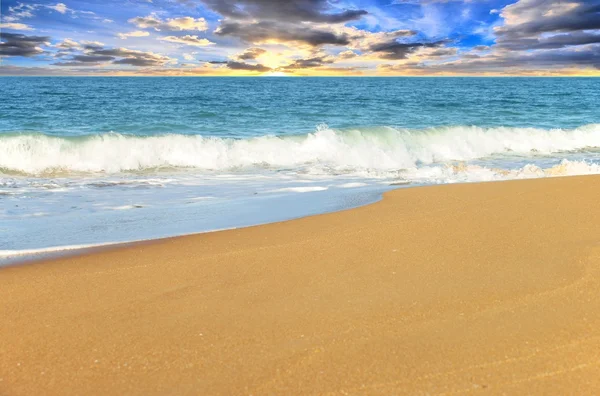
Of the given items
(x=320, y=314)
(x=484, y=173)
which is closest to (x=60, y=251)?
(x=320, y=314)

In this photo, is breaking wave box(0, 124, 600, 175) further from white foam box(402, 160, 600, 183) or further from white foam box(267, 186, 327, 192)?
white foam box(267, 186, 327, 192)

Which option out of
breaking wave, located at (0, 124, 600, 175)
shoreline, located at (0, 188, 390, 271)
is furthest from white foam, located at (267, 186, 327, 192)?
shoreline, located at (0, 188, 390, 271)

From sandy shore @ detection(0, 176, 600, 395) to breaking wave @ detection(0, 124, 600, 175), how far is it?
7.27 metres

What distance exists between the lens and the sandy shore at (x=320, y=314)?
2.40 meters

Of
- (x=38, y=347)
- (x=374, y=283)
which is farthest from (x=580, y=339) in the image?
(x=38, y=347)

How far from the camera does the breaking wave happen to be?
12.6 m

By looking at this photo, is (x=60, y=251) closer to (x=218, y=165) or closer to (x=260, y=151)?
(x=218, y=165)

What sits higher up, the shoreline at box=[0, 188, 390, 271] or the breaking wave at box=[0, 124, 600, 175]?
the breaking wave at box=[0, 124, 600, 175]

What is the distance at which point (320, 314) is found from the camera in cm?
310

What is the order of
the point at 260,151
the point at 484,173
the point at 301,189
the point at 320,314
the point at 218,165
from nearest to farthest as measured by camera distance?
the point at 320,314 < the point at 301,189 < the point at 484,173 < the point at 218,165 < the point at 260,151

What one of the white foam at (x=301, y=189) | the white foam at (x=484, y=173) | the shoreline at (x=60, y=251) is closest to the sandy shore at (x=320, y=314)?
the shoreline at (x=60, y=251)

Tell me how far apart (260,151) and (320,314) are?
11564 millimetres

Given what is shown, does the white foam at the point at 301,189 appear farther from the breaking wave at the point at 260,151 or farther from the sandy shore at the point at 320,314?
the sandy shore at the point at 320,314

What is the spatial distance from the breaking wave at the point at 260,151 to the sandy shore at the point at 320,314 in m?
7.27
